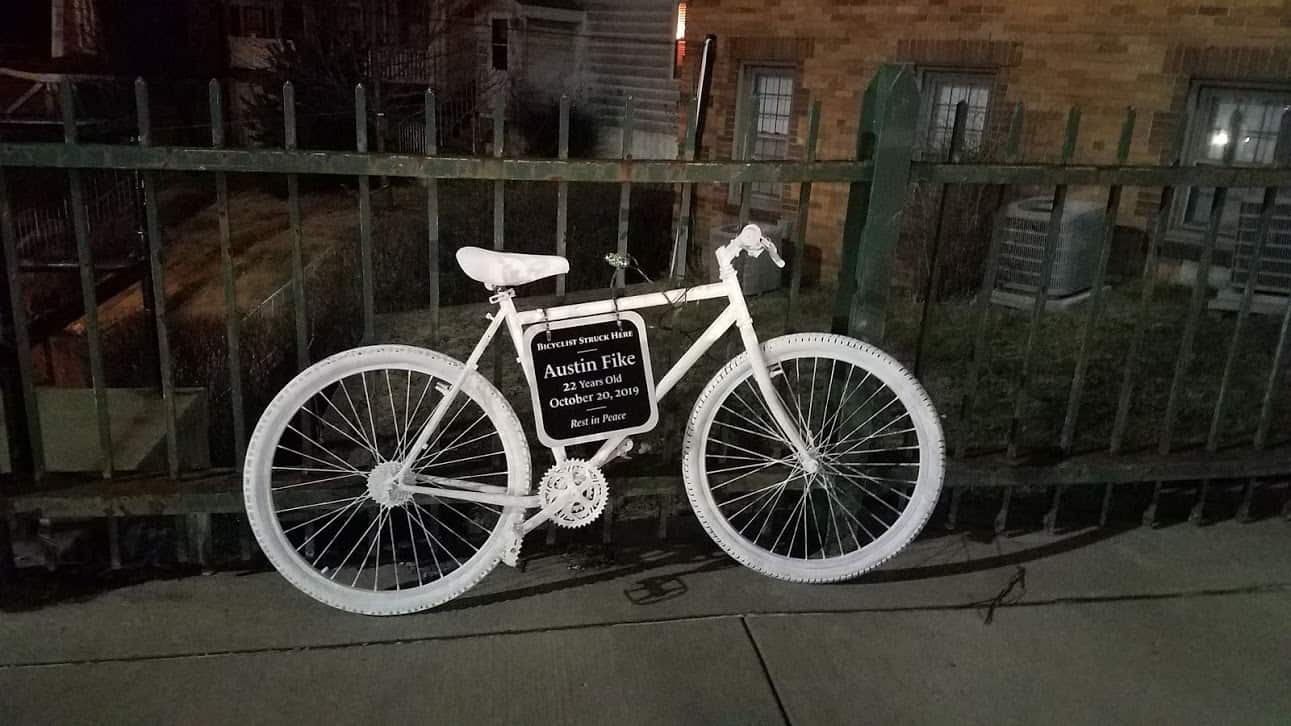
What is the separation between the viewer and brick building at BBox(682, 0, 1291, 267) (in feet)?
25.6

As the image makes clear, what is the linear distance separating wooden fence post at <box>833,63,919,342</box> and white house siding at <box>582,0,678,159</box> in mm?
13976

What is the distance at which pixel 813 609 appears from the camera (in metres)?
3.05

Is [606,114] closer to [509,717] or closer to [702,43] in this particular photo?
[702,43]

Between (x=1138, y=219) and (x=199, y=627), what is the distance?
826 cm

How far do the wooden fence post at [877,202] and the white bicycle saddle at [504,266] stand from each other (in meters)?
1.05

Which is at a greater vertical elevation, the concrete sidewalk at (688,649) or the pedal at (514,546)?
the pedal at (514,546)

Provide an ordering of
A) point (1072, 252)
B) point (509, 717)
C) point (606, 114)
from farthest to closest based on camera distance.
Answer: point (606, 114)
point (1072, 252)
point (509, 717)

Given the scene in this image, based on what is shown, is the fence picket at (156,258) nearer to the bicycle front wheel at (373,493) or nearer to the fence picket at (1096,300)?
the bicycle front wheel at (373,493)

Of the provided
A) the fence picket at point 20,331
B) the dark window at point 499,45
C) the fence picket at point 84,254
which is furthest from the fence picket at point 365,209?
the dark window at point 499,45

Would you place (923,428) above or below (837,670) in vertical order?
above

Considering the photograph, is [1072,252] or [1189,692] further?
[1072,252]

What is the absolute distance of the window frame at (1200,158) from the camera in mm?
7773

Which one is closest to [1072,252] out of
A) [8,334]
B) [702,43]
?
[702,43]

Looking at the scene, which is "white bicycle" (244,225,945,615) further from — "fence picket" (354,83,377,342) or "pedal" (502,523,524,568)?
"fence picket" (354,83,377,342)
